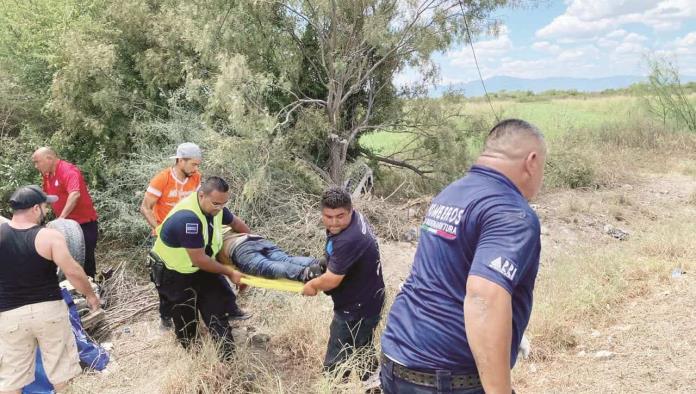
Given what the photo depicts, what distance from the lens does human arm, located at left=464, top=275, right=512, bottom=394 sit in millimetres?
1430

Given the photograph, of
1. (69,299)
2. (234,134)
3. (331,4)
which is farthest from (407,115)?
(69,299)

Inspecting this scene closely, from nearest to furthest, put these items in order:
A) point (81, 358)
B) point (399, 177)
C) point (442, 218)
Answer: point (442, 218), point (81, 358), point (399, 177)

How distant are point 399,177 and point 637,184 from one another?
542 cm

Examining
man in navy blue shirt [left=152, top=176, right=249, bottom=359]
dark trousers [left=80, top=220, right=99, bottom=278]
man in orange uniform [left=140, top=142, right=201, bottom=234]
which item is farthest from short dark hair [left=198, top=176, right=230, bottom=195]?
dark trousers [left=80, top=220, right=99, bottom=278]

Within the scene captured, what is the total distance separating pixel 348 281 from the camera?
10.2 ft

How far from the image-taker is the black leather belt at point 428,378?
167 centimetres

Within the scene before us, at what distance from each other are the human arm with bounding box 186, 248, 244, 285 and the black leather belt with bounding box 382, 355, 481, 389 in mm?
1943

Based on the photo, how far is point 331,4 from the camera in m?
7.44

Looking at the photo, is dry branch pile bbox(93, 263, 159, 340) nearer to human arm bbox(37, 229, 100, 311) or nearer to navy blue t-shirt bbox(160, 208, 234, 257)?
human arm bbox(37, 229, 100, 311)

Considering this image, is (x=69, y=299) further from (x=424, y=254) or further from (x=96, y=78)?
(x=96, y=78)

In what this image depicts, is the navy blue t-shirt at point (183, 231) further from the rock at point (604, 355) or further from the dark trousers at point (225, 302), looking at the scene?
the rock at point (604, 355)

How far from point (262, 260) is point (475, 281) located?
2457 millimetres

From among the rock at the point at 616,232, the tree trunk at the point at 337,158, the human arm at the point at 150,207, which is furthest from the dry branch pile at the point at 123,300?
the rock at the point at 616,232

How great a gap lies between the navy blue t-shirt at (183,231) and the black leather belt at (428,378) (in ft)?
6.41
